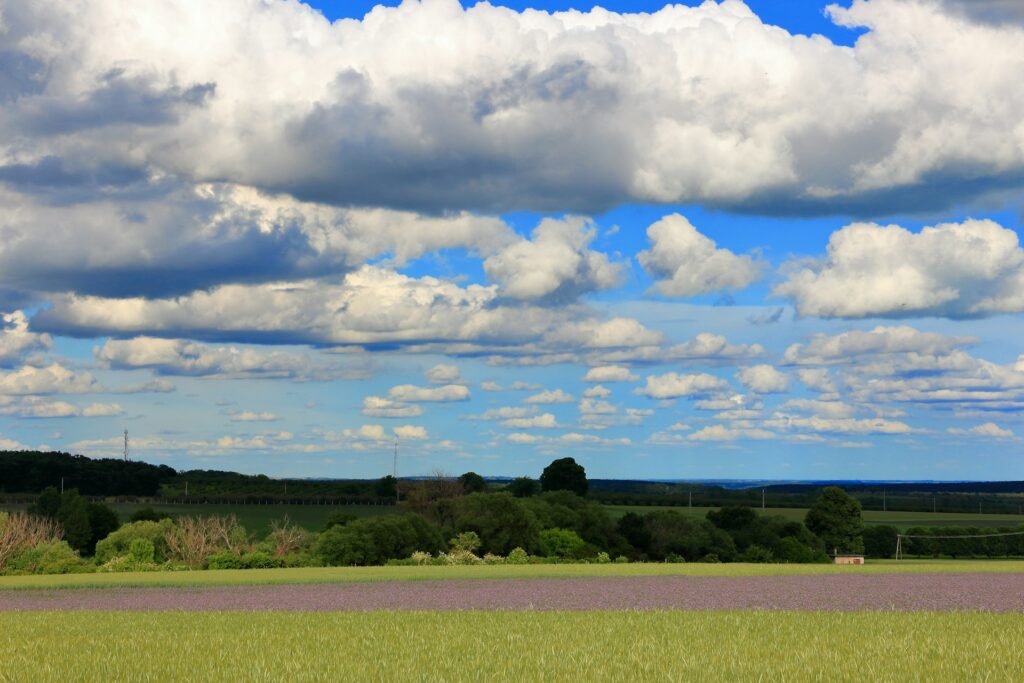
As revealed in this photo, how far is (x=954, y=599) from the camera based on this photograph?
115 feet

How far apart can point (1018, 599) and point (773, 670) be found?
19.9 m

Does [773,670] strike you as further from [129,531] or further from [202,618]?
[129,531]

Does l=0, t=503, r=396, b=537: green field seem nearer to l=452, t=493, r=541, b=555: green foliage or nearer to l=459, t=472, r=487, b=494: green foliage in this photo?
l=459, t=472, r=487, b=494: green foliage

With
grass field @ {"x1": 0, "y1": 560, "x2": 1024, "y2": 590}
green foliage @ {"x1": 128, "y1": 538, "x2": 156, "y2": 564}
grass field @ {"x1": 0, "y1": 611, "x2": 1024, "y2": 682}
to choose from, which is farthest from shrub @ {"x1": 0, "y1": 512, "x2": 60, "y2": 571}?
grass field @ {"x1": 0, "y1": 611, "x2": 1024, "y2": 682}

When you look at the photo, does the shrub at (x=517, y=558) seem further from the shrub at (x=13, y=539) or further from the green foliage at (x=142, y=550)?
the shrub at (x=13, y=539)

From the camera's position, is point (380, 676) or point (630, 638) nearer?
point (380, 676)

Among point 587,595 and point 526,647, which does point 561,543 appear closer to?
point 587,595

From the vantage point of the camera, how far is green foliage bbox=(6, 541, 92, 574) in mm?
71750

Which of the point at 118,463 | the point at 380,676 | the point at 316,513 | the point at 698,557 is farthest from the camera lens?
the point at 118,463

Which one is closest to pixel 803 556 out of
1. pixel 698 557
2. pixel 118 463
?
pixel 698 557

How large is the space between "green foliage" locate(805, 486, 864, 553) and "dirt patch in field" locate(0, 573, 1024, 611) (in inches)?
2705

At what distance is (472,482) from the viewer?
465 feet

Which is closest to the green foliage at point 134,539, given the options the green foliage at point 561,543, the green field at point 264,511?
the green foliage at point 561,543

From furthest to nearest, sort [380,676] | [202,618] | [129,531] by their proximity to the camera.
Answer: [129,531] < [202,618] < [380,676]
